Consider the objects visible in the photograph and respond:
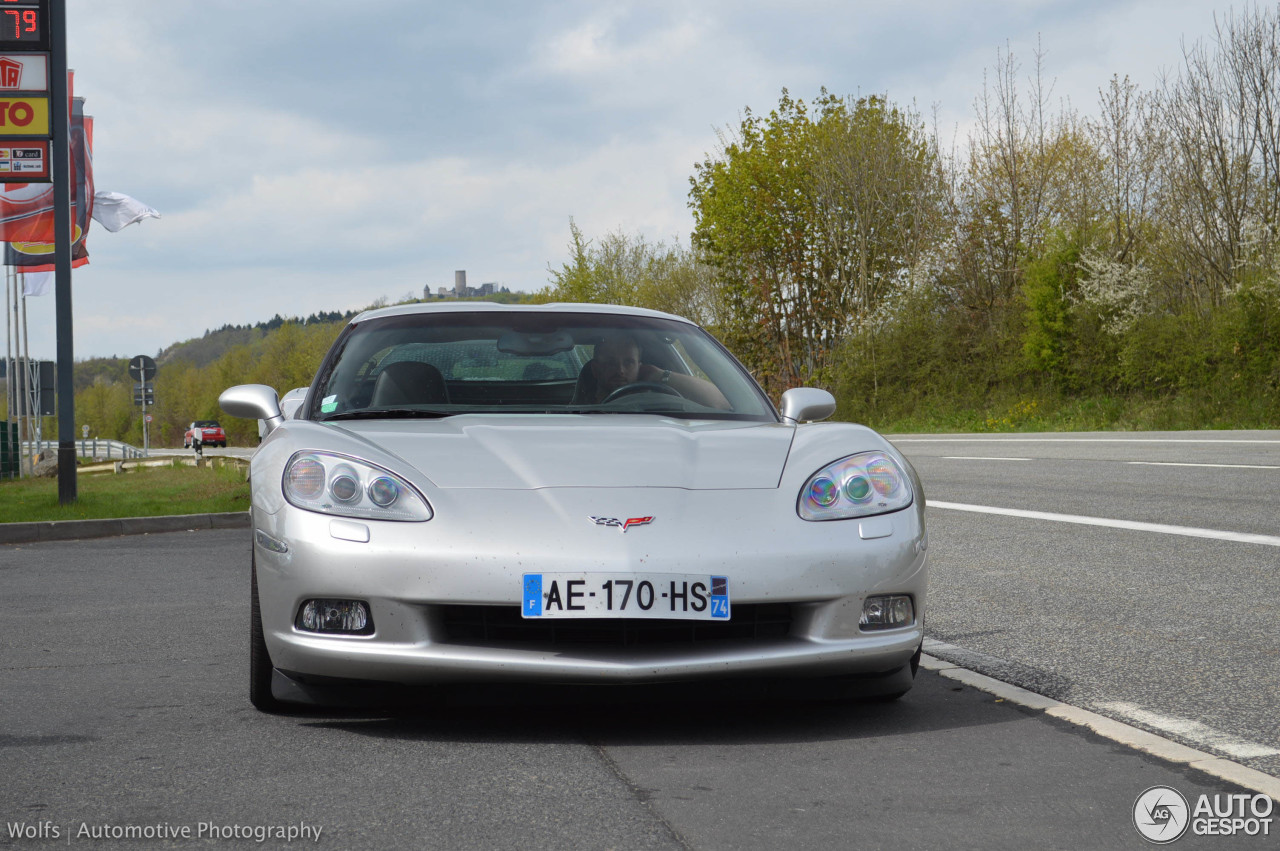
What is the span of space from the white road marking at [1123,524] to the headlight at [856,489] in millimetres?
4551

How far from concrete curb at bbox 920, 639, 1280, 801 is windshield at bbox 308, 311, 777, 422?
112 centimetres

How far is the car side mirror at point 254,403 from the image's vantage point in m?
4.58

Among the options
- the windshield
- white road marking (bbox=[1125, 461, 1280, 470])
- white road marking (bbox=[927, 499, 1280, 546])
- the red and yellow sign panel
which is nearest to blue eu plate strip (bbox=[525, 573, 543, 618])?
the windshield

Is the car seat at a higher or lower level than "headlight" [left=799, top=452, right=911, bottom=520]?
higher

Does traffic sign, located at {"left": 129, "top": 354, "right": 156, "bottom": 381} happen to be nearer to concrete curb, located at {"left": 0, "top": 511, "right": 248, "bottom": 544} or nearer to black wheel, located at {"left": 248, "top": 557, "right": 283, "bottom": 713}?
concrete curb, located at {"left": 0, "top": 511, "right": 248, "bottom": 544}

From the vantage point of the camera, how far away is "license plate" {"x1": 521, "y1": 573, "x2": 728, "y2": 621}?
10.4 feet

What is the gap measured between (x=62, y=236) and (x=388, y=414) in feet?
35.3

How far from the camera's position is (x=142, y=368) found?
1105 inches

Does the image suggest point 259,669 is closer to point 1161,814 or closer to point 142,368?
point 1161,814

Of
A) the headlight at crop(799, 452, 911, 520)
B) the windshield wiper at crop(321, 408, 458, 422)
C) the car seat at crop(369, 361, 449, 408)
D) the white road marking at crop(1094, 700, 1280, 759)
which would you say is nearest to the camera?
the white road marking at crop(1094, 700, 1280, 759)

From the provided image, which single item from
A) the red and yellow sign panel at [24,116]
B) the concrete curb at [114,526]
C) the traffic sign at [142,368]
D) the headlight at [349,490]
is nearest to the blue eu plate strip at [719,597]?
the headlight at [349,490]

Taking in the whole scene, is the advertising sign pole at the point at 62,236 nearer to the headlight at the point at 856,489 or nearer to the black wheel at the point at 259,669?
the black wheel at the point at 259,669

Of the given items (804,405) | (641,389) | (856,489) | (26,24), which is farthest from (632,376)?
(26,24)

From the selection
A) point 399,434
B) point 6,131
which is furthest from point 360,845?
point 6,131
